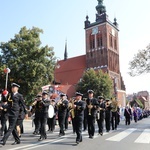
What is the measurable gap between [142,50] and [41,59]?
13.1 m

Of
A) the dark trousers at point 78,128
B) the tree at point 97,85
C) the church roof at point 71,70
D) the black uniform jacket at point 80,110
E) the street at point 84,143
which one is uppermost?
the church roof at point 71,70

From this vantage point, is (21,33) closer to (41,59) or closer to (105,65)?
(41,59)

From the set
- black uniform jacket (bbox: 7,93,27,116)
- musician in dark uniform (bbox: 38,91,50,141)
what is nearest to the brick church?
musician in dark uniform (bbox: 38,91,50,141)

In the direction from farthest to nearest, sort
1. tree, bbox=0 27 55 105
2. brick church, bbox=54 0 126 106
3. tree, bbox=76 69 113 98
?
brick church, bbox=54 0 126 106
tree, bbox=76 69 113 98
tree, bbox=0 27 55 105

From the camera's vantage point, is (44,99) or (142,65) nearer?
(44,99)

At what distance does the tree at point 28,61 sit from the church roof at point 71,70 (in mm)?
46809

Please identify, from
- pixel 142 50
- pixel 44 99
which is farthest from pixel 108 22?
pixel 44 99

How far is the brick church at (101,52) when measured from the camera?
71500 mm

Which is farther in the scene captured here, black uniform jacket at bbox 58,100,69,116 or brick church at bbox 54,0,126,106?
brick church at bbox 54,0,126,106

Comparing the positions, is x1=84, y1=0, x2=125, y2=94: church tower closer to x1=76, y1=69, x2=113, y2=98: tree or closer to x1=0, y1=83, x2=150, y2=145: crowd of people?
x1=76, y1=69, x2=113, y2=98: tree

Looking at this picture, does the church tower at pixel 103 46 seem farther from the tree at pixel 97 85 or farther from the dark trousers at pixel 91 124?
the dark trousers at pixel 91 124

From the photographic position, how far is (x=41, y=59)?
30328 millimetres

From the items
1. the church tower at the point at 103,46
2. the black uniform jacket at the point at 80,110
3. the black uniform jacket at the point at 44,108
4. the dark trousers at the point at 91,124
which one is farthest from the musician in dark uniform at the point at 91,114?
the church tower at the point at 103,46

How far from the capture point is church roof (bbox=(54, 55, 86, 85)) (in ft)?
259
